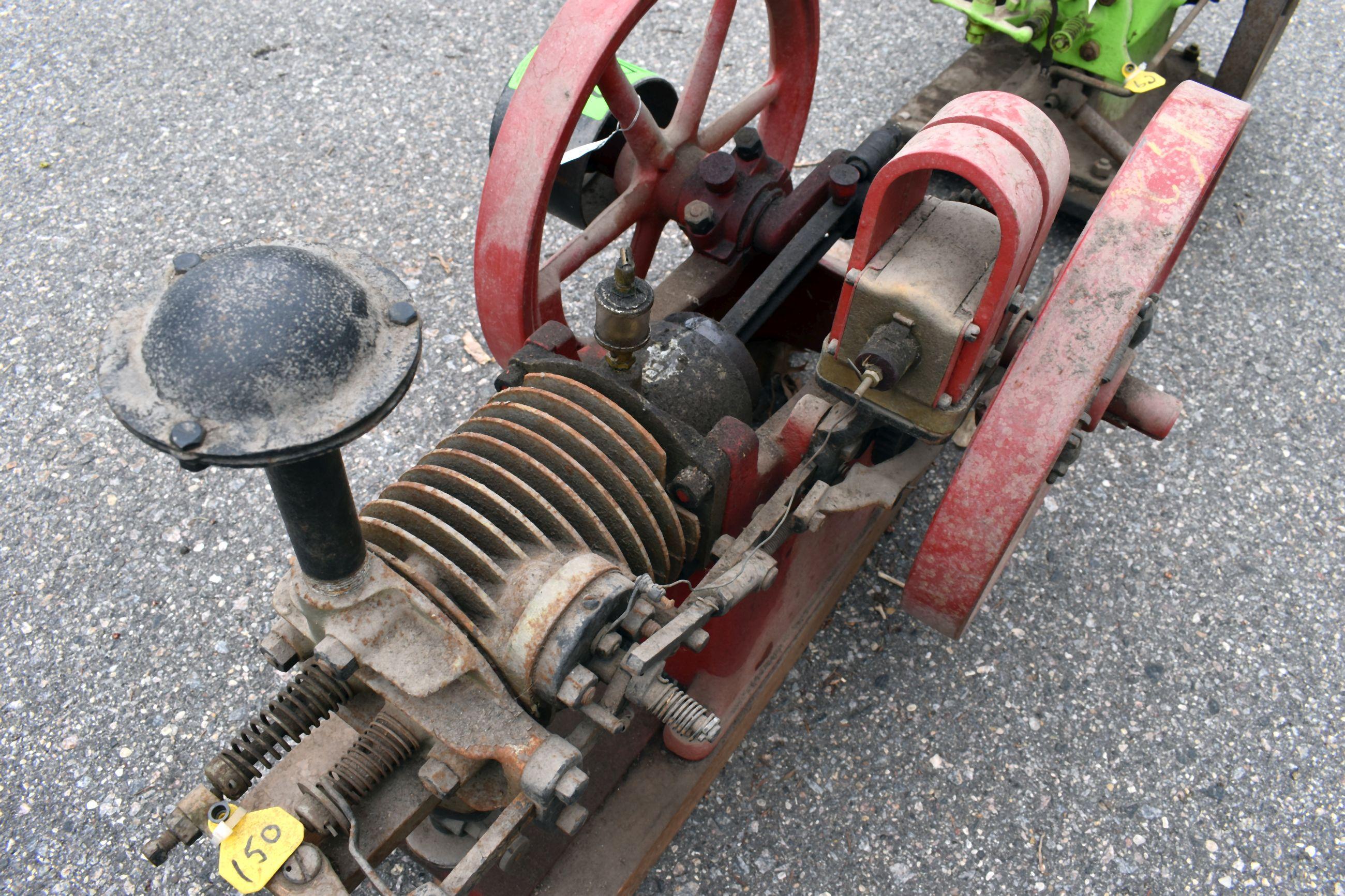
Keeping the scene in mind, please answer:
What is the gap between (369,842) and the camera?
138 centimetres

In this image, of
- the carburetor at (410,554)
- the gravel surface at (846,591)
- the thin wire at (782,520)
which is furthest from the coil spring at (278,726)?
the gravel surface at (846,591)

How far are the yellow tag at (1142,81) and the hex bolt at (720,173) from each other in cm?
137

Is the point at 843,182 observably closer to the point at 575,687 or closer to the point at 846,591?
the point at 846,591

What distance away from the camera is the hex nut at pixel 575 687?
1.38 meters

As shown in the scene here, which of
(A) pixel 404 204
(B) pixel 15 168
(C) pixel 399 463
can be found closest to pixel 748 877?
(C) pixel 399 463

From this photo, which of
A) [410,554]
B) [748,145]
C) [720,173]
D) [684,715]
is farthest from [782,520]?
[748,145]

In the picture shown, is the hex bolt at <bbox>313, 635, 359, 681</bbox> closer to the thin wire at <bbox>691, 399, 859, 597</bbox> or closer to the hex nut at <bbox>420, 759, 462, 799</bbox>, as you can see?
the hex nut at <bbox>420, 759, 462, 799</bbox>

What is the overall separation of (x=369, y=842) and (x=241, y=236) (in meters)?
2.42

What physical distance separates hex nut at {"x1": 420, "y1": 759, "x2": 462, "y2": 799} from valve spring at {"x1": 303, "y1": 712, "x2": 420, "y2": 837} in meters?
0.06

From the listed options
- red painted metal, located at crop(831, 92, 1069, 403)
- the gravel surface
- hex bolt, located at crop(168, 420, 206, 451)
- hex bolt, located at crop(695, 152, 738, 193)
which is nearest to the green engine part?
the gravel surface

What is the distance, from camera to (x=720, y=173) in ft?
7.29

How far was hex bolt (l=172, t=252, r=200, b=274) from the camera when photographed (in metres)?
1.09

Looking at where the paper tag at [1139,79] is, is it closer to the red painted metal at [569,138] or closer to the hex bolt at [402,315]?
the red painted metal at [569,138]

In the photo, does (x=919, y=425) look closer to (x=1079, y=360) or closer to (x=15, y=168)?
(x=1079, y=360)
